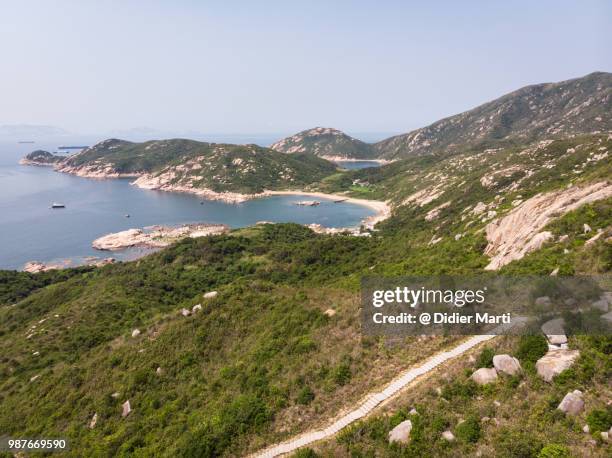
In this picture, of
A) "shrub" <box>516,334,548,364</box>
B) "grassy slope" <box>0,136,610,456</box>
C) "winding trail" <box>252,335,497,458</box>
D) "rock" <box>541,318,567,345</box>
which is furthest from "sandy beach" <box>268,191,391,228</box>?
"shrub" <box>516,334,548,364</box>

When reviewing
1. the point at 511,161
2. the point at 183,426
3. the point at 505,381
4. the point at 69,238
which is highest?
the point at 511,161

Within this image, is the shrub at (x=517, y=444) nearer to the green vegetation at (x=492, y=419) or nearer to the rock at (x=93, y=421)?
the green vegetation at (x=492, y=419)

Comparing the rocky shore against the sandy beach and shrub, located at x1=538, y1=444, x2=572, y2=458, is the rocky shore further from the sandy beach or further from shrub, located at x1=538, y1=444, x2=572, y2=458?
shrub, located at x1=538, y1=444, x2=572, y2=458

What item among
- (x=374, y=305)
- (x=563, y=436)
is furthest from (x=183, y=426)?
(x=563, y=436)

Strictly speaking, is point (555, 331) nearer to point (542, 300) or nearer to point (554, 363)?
→ point (554, 363)

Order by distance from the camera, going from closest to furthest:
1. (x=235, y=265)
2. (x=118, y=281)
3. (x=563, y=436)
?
(x=563, y=436) → (x=118, y=281) → (x=235, y=265)

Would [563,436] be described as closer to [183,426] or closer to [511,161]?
[183,426]
